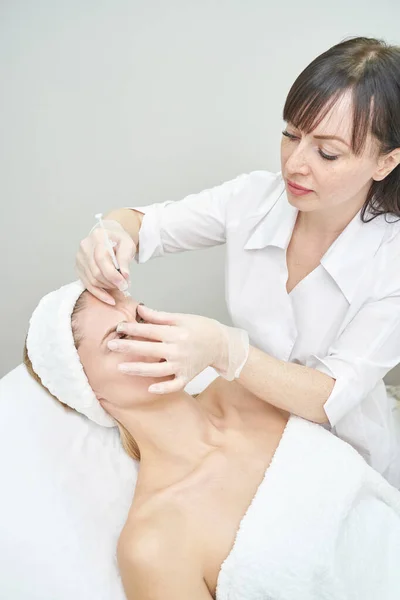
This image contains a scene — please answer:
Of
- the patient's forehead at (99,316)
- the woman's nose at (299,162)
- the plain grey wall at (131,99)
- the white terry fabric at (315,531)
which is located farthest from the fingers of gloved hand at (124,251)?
the plain grey wall at (131,99)

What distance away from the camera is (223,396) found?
165 centimetres

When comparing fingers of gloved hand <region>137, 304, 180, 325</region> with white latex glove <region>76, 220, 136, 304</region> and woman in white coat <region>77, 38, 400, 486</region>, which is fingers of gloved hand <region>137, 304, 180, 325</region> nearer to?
woman in white coat <region>77, 38, 400, 486</region>

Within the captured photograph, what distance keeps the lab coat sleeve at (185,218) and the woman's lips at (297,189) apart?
316 mm

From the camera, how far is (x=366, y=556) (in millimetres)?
1316

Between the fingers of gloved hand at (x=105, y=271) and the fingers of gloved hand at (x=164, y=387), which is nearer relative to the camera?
the fingers of gloved hand at (x=164, y=387)

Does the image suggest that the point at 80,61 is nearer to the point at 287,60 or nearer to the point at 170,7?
the point at 170,7

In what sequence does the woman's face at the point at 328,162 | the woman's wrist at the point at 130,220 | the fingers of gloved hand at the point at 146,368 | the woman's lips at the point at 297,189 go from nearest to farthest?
the fingers of gloved hand at the point at 146,368
the woman's face at the point at 328,162
the woman's lips at the point at 297,189
the woman's wrist at the point at 130,220

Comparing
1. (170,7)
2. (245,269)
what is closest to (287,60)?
(170,7)

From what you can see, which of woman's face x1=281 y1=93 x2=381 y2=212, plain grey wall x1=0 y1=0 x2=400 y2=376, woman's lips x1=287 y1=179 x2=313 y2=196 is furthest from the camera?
plain grey wall x1=0 y1=0 x2=400 y2=376

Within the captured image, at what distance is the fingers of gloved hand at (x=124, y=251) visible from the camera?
1.48 m

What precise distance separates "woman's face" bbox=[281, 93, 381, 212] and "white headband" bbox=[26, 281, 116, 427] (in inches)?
23.1

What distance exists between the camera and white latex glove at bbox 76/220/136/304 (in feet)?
4.50

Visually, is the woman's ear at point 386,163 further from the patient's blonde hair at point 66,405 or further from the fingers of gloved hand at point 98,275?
the patient's blonde hair at point 66,405

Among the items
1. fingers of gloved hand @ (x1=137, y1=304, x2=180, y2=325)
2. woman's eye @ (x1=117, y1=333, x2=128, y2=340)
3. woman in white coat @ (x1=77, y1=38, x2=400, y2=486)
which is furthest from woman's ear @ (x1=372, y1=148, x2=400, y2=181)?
woman's eye @ (x1=117, y1=333, x2=128, y2=340)
